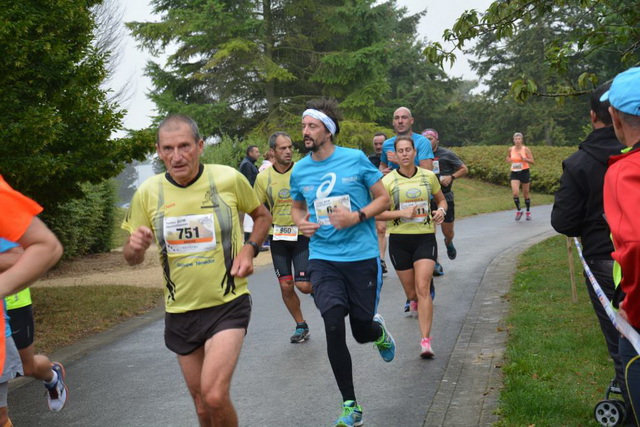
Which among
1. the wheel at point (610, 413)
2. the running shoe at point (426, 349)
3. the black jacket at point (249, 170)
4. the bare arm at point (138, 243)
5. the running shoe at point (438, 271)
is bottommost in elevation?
the running shoe at point (438, 271)

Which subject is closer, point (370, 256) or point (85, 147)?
point (370, 256)

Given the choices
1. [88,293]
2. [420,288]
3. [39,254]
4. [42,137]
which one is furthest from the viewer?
[88,293]

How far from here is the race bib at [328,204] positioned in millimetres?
A: 6312

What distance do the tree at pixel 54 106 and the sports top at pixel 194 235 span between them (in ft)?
16.6

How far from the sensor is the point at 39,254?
3.22m

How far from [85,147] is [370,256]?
5.91 meters

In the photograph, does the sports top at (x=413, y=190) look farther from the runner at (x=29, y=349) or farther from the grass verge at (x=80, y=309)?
the grass verge at (x=80, y=309)

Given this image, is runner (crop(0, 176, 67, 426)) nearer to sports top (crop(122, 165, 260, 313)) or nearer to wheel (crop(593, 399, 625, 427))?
sports top (crop(122, 165, 260, 313))

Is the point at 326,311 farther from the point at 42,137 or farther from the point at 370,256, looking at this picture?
the point at 42,137

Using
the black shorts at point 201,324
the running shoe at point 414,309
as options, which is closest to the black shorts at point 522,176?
the running shoe at point 414,309

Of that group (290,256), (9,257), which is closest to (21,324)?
(9,257)

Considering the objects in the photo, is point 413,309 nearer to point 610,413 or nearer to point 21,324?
point 610,413

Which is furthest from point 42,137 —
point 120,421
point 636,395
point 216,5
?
point 216,5

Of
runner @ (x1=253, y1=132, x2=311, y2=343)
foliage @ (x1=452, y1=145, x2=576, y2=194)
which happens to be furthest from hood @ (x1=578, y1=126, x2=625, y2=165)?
foliage @ (x1=452, y1=145, x2=576, y2=194)
